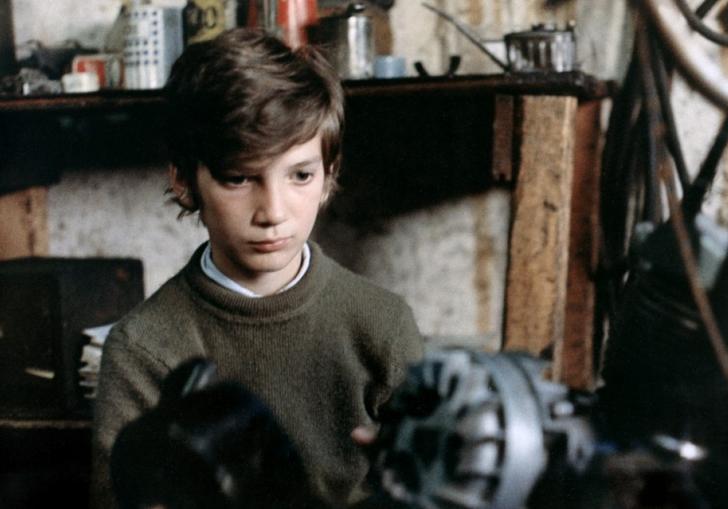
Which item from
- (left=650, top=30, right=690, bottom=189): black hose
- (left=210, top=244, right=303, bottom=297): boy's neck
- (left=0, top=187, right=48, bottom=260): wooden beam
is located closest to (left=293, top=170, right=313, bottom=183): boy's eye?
(left=210, top=244, right=303, bottom=297): boy's neck

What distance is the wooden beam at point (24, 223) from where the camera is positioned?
1723mm

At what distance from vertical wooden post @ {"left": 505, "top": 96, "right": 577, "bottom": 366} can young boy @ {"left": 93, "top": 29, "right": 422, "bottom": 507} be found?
18cm

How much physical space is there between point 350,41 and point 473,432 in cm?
101

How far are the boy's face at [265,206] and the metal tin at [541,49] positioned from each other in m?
0.42

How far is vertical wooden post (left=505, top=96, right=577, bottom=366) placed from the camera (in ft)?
3.59

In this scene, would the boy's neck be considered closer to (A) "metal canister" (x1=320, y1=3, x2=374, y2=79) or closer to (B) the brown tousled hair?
(B) the brown tousled hair

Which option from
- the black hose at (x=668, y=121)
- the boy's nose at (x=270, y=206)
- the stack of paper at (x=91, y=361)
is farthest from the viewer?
the stack of paper at (x=91, y=361)

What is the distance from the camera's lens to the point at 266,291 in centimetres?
100

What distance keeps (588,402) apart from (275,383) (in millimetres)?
591

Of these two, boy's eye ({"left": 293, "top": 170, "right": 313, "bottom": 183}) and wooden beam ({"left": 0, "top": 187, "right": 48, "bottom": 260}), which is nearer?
boy's eye ({"left": 293, "top": 170, "right": 313, "bottom": 183})

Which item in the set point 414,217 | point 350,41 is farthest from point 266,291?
point 414,217

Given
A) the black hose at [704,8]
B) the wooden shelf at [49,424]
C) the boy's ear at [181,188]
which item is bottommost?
the wooden shelf at [49,424]

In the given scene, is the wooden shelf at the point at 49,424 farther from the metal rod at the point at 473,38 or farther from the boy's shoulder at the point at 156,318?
the metal rod at the point at 473,38

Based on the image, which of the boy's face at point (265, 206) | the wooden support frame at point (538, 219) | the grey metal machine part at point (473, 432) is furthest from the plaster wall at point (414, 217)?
the grey metal machine part at point (473, 432)
